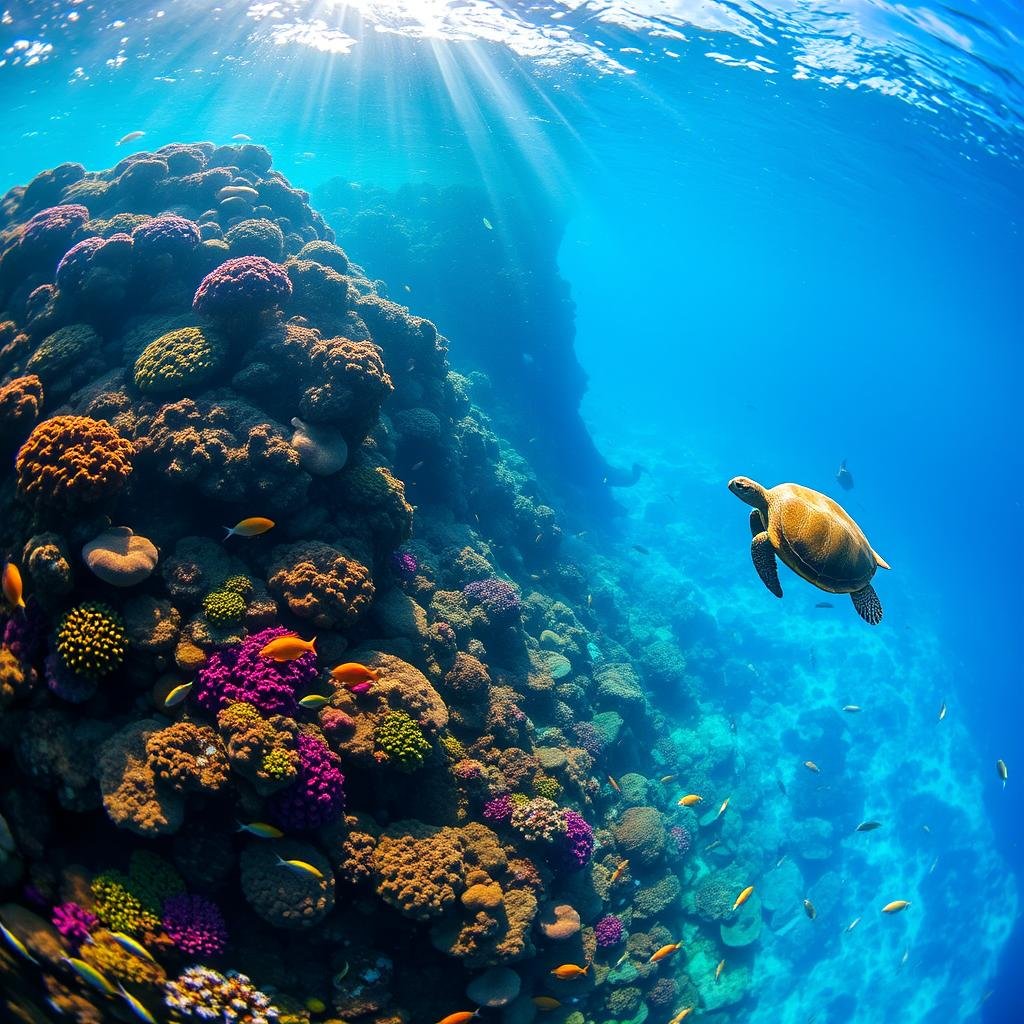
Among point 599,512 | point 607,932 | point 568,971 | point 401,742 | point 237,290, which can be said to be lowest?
point 599,512

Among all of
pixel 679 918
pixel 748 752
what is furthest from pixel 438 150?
pixel 679 918

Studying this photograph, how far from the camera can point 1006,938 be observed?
23141mm

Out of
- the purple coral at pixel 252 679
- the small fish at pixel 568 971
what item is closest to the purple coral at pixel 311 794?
the purple coral at pixel 252 679

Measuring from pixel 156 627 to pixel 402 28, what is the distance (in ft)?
93.1

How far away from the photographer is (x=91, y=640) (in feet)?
18.8

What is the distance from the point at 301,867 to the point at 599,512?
2706 cm

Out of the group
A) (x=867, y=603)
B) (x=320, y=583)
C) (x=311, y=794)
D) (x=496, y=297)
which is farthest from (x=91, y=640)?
(x=496, y=297)

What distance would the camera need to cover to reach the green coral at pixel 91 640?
5.68 meters

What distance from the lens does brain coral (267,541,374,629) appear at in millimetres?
6965

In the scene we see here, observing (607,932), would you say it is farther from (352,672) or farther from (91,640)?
(91,640)

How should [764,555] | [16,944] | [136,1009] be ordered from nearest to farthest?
[16,944] < [136,1009] < [764,555]

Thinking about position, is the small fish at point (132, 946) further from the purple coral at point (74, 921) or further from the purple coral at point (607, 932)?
the purple coral at point (607, 932)

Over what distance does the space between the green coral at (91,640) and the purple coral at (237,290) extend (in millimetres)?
4926

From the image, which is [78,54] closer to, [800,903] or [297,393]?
[297,393]
